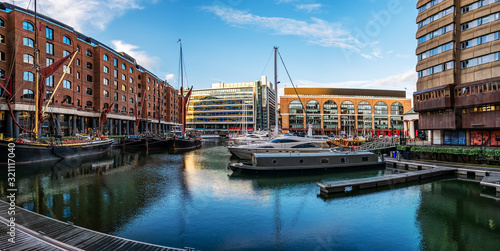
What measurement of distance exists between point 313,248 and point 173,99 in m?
139

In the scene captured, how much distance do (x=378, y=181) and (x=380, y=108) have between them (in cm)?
13985

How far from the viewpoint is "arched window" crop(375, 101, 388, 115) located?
14788 cm

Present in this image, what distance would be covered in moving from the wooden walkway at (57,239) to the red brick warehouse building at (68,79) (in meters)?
39.8

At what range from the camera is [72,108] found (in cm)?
6631

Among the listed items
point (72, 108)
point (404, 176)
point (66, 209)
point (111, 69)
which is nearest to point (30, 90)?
point (72, 108)

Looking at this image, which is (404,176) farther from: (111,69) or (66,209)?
(111,69)

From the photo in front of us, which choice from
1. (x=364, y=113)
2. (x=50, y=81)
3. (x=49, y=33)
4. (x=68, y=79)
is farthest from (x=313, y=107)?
(x=49, y=33)

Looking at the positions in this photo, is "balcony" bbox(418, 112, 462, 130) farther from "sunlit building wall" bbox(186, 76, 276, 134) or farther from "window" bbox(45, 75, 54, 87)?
"sunlit building wall" bbox(186, 76, 276, 134)

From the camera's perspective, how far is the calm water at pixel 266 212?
13.3 metres

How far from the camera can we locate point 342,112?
146500mm

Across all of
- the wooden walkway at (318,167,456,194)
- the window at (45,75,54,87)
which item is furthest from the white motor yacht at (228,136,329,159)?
the window at (45,75,54,87)

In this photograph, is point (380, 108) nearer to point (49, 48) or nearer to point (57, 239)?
point (49, 48)

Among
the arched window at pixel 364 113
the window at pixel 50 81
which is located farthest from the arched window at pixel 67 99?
the arched window at pixel 364 113

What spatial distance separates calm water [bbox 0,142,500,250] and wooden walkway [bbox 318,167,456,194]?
114cm
